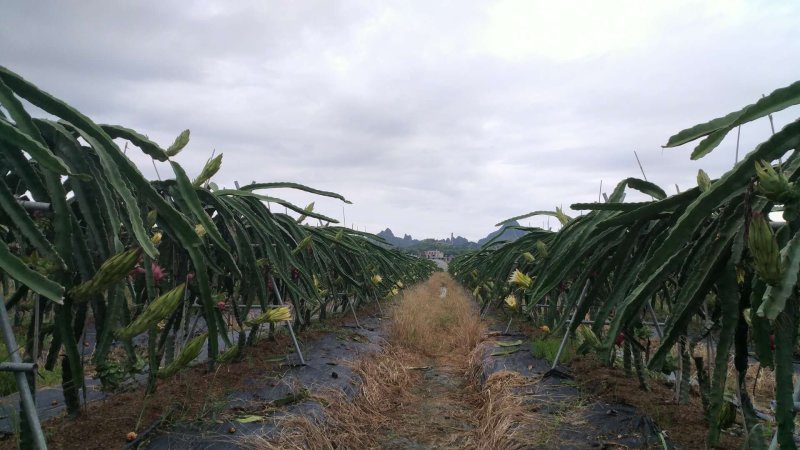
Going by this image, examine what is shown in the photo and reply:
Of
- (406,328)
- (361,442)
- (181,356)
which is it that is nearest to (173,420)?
(181,356)

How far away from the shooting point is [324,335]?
4.62m

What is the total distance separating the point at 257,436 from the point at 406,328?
12.0 feet

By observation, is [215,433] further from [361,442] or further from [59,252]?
[59,252]

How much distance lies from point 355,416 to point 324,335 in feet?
6.02

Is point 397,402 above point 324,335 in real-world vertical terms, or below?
below

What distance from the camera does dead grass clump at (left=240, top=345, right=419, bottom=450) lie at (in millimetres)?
2123

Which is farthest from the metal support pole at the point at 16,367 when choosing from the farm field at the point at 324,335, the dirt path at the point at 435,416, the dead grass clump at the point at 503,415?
the dirt path at the point at 435,416

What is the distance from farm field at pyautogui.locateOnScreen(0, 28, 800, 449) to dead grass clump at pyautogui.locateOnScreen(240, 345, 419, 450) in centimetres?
1

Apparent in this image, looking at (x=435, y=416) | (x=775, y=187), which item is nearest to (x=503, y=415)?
(x=435, y=416)

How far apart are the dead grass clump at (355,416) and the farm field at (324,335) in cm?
1

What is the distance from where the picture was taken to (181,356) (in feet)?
4.88

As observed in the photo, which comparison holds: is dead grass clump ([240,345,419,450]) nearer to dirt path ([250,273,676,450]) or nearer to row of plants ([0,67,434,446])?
dirt path ([250,273,676,450])

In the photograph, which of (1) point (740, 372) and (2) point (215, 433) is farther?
(2) point (215, 433)

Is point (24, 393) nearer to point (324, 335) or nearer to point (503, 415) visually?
point (503, 415)
